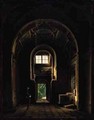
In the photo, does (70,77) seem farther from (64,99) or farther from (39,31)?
(39,31)

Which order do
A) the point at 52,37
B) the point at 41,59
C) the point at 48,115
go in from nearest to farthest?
1. the point at 48,115
2. the point at 52,37
3. the point at 41,59

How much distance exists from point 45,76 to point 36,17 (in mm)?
16559

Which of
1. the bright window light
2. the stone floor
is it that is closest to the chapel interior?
the stone floor

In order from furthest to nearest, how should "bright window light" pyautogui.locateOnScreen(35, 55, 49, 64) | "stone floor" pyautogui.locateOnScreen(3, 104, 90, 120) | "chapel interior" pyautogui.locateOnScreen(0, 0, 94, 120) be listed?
1. "bright window light" pyautogui.locateOnScreen(35, 55, 49, 64)
2. "chapel interior" pyautogui.locateOnScreen(0, 0, 94, 120)
3. "stone floor" pyautogui.locateOnScreen(3, 104, 90, 120)

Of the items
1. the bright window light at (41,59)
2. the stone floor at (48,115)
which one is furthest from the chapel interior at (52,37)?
the bright window light at (41,59)

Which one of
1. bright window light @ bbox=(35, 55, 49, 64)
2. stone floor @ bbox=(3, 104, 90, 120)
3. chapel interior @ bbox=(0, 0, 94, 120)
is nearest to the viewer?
stone floor @ bbox=(3, 104, 90, 120)

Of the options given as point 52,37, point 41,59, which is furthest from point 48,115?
point 41,59

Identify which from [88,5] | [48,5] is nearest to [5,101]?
[48,5]

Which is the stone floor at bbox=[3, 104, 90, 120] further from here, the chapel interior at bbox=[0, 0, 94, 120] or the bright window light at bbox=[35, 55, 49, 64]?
the bright window light at bbox=[35, 55, 49, 64]

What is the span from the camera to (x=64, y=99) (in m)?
27.4

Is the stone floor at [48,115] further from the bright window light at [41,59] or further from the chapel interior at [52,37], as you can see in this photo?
the bright window light at [41,59]

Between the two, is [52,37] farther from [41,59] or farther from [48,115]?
[48,115]

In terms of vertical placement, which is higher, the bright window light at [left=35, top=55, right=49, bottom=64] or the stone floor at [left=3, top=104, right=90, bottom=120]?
the bright window light at [left=35, top=55, right=49, bottom=64]

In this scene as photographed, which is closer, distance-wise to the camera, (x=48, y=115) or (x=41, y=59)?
(x=48, y=115)
